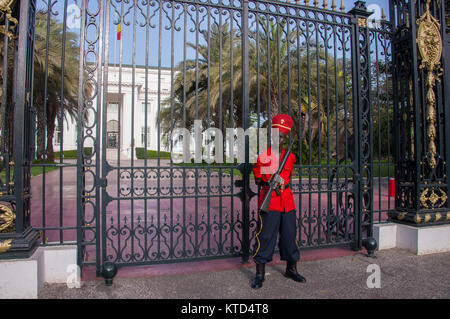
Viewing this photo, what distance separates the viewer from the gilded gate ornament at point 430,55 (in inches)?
201

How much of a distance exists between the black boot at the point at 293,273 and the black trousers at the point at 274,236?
146 mm

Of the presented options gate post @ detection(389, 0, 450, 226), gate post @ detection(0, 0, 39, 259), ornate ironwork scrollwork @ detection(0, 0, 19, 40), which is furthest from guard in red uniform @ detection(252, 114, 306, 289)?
ornate ironwork scrollwork @ detection(0, 0, 19, 40)

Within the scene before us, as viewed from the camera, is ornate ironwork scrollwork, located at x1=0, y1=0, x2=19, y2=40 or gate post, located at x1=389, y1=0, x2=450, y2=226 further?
gate post, located at x1=389, y1=0, x2=450, y2=226

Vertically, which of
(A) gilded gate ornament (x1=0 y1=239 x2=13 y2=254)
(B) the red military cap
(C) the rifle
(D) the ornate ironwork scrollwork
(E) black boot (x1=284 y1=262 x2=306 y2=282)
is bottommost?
(E) black boot (x1=284 y1=262 x2=306 y2=282)

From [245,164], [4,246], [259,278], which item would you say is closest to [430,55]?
[245,164]

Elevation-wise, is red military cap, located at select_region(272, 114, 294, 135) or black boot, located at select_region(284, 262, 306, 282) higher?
red military cap, located at select_region(272, 114, 294, 135)

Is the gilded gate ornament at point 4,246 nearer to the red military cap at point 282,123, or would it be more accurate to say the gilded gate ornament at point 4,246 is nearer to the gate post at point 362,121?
the red military cap at point 282,123

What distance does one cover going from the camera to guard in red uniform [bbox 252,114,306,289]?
3.77 meters

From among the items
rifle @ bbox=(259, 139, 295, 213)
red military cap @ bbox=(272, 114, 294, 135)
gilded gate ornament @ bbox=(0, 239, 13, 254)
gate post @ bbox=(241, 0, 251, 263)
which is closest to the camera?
gilded gate ornament @ bbox=(0, 239, 13, 254)

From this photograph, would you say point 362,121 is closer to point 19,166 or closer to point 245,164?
point 245,164

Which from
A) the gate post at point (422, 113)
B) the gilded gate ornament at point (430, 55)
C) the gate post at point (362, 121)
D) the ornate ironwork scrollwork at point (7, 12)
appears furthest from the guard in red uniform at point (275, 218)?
the ornate ironwork scrollwork at point (7, 12)

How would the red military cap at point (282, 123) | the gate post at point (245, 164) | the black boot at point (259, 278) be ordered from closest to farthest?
the black boot at point (259, 278) → the red military cap at point (282, 123) → the gate post at point (245, 164)

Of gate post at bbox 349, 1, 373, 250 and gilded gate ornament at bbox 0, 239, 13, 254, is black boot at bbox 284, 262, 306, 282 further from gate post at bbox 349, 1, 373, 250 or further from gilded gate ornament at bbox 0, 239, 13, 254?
gilded gate ornament at bbox 0, 239, 13, 254

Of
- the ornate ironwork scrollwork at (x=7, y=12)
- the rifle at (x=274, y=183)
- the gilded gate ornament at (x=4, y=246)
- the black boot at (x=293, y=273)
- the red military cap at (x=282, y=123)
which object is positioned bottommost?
the black boot at (x=293, y=273)
